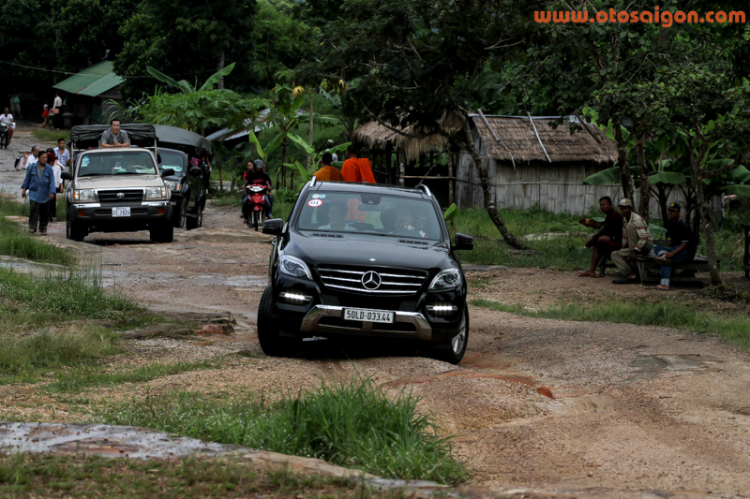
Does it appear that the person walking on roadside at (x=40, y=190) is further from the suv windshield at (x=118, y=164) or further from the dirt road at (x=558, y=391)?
the dirt road at (x=558, y=391)

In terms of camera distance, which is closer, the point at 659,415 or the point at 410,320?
the point at 659,415

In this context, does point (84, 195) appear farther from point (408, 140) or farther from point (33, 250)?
point (408, 140)

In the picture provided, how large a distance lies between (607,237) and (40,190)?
433 inches

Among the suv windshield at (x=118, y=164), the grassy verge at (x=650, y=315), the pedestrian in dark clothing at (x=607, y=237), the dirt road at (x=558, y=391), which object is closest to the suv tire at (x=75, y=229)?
the suv windshield at (x=118, y=164)

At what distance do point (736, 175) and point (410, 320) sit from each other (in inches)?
498

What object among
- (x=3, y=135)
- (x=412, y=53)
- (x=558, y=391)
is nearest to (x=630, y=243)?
(x=412, y=53)

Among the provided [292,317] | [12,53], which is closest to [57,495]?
[292,317]

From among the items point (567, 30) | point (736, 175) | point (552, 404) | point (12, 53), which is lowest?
point (552, 404)

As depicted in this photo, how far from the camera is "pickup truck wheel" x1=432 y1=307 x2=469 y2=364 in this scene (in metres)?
8.46

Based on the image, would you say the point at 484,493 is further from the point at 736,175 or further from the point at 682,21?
the point at 736,175

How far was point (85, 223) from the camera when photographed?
1812 cm

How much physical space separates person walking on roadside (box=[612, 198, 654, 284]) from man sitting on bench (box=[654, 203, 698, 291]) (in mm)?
324

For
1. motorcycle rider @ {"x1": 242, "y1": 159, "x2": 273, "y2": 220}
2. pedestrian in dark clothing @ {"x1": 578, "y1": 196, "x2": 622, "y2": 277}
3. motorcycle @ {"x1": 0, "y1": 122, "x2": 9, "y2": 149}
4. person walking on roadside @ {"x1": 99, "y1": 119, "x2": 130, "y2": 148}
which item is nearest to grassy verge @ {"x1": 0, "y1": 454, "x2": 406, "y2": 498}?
pedestrian in dark clothing @ {"x1": 578, "y1": 196, "x2": 622, "y2": 277}

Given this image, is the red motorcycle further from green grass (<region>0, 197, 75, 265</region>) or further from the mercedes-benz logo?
the mercedes-benz logo
